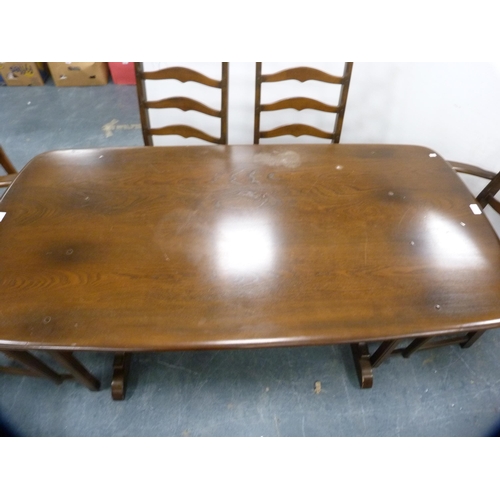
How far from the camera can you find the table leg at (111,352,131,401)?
151 cm


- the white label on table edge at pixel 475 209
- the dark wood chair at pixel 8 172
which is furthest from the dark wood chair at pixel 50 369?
the white label on table edge at pixel 475 209

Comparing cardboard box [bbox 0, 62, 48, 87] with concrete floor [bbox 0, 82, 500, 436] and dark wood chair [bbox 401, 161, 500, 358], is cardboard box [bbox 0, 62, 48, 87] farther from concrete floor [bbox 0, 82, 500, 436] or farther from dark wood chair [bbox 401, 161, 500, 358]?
dark wood chair [bbox 401, 161, 500, 358]

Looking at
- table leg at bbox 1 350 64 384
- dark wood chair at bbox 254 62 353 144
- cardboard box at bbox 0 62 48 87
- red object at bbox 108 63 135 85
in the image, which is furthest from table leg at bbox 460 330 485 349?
cardboard box at bbox 0 62 48 87

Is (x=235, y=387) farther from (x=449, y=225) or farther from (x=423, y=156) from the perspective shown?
(x=423, y=156)

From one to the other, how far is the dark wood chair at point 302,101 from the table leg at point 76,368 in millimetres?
1286

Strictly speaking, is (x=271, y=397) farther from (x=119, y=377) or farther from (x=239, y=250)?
(x=239, y=250)

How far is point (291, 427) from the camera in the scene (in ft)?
4.91

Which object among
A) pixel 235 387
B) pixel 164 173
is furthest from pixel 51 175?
pixel 235 387

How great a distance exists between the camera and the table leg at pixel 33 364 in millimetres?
1161

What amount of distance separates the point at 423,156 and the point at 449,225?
0.43 m

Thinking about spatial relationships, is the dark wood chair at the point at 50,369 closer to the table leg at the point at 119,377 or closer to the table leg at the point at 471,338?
the table leg at the point at 119,377

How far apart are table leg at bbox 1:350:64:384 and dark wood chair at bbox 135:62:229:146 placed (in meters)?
1.09

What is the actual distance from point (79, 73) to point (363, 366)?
351 centimetres
